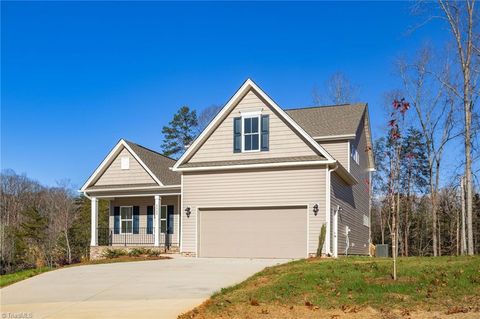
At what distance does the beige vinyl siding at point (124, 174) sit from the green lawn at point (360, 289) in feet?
46.8

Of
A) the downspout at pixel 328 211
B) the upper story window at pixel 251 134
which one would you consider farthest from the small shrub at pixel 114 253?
the downspout at pixel 328 211

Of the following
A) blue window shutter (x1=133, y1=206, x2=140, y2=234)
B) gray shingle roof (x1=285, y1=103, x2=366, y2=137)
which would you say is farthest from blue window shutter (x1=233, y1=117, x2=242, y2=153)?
blue window shutter (x1=133, y1=206, x2=140, y2=234)

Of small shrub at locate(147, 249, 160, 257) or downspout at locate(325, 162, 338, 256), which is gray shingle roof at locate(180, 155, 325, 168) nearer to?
downspout at locate(325, 162, 338, 256)

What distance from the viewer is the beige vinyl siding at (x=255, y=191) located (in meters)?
19.7

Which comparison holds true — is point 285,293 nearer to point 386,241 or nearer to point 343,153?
point 343,153

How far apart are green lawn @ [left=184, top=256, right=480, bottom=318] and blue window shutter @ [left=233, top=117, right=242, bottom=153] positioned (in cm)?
904

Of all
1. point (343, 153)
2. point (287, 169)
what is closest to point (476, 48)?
point (343, 153)

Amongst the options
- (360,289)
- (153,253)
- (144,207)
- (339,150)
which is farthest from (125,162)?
(360,289)

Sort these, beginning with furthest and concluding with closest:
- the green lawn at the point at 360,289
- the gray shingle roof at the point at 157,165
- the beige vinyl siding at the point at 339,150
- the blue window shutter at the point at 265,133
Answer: the gray shingle roof at the point at 157,165
the beige vinyl siding at the point at 339,150
the blue window shutter at the point at 265,133
the green lawn at the point at 360,289

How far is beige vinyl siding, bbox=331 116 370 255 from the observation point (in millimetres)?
21755

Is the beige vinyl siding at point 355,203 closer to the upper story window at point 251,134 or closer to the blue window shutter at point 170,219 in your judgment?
the upper story window at point 251,134

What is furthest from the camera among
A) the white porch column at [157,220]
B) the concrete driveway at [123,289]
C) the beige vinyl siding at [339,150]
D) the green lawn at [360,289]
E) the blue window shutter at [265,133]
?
the white porch column at [157,220]

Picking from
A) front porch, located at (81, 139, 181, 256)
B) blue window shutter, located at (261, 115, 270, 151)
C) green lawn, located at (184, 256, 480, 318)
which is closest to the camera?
green lawn, located at (184, 256, 480, 318)

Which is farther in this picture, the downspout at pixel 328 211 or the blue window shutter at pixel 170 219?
the blue window shutter at pixel 170 219
